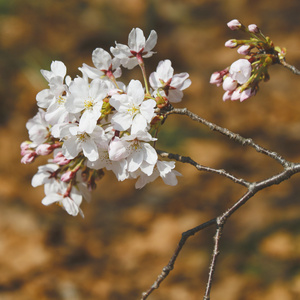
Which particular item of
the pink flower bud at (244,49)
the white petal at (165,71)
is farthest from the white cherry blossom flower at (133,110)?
the pink flower bud at (244,49)

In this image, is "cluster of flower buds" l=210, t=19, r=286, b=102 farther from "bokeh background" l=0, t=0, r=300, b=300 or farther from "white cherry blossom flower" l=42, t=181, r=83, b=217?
"bokeh background" l=0, t=0, r=300, b=300

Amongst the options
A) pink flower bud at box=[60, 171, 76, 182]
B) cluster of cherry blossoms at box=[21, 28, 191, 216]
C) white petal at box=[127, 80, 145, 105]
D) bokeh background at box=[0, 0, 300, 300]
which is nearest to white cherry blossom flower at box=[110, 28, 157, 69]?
cluster of cherry blossoms at box=[21, 28, 191, 216]

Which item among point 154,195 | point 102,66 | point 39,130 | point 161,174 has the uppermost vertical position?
point 154,195

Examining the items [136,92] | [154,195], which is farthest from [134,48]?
[154,195]

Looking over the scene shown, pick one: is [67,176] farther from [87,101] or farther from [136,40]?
[136,40]

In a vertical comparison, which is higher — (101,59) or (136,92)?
(101,59)

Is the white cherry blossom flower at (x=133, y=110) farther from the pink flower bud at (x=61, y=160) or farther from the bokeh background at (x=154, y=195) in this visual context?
the bokeh background at (x=154, y=195)

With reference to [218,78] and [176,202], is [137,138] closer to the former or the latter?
[218,78]
